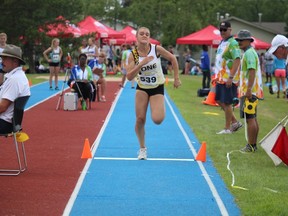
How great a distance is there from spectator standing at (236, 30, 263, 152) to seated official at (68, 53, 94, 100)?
7.01 m

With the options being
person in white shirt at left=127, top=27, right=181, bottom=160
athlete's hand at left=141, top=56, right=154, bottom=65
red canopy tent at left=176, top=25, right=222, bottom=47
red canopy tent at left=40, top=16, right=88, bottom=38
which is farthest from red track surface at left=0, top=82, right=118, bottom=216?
red canopy tent at left=176, top=25, right=222, bottom=47

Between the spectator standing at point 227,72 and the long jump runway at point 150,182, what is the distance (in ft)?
3.19

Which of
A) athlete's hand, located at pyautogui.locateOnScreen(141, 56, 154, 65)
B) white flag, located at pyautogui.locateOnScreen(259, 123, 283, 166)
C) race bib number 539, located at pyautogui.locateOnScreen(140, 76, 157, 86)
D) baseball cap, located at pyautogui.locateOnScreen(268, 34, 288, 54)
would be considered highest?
baseball cap, located at pyautogui.locateOnScreen(268, 34, 288, 54)

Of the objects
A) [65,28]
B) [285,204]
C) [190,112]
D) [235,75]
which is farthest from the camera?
[65,28]

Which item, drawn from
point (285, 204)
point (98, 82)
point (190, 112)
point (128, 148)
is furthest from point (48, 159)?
point (98, 82)

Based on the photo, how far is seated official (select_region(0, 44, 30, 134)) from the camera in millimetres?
7492

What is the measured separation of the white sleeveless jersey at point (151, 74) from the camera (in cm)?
886

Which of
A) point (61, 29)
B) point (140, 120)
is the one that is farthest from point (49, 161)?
point (61, 29)

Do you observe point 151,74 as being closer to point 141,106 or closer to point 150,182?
point 141,106

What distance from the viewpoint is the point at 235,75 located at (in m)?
11.7

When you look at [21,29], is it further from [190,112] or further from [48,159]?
[48,159]

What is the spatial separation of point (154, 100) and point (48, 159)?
182 cm

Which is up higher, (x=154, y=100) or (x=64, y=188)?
(x=154, y=100)

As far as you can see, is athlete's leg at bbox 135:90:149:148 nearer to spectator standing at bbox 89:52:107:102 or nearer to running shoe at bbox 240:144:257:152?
running shoe at bbox 240:144:257:152
